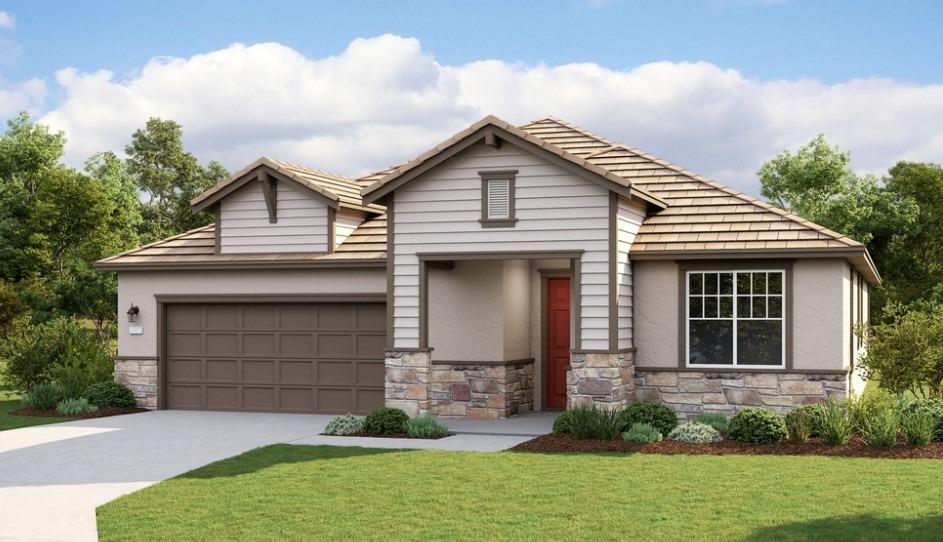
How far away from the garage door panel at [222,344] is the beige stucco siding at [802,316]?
26.1 feet

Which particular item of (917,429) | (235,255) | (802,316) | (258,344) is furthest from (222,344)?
(917,429)

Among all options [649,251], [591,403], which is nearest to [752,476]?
[591,403]

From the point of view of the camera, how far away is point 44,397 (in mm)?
21047

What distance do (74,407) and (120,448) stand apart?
5282 millimetres

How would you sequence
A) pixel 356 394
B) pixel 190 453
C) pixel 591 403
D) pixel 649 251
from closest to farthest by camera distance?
pixel 190 453, pixel 591 403, pixel 649 251, pixel 356 394

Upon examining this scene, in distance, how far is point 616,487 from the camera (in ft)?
38.2

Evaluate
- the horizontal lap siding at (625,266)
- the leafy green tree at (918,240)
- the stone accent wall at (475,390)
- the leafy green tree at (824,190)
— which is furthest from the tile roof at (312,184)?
the leafy green tree at (918,240)

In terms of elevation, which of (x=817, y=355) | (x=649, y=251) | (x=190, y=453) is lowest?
(x=190, y=453)

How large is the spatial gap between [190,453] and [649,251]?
26.3 feet

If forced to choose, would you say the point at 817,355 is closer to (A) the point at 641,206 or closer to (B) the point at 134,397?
(A) the point at 641,206

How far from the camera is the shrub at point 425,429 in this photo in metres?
16.2

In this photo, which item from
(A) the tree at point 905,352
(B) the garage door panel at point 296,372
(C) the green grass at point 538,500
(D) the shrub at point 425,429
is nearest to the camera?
(C) the green grass at point 538,500

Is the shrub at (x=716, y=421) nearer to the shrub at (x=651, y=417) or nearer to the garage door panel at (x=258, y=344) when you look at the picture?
the shrub at (x=651, y=417)

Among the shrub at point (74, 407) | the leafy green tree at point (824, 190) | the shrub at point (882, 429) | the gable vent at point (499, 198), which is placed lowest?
the shrub at point (74, 407)
